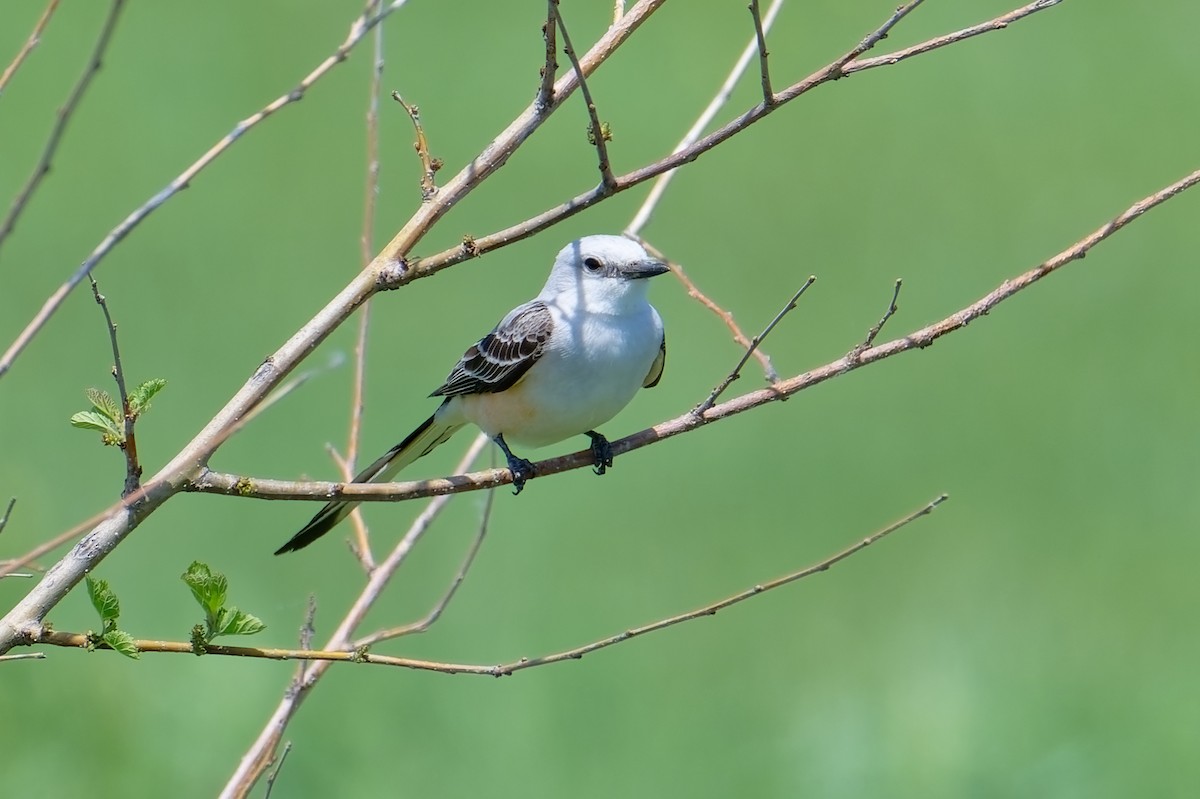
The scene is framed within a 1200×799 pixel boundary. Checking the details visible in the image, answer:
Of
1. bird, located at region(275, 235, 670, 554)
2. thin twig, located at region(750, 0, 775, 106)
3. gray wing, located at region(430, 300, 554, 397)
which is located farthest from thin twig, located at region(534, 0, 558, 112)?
gray wing, located at region(430, 300, 554, 397)

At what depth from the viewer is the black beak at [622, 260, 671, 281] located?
4039mm

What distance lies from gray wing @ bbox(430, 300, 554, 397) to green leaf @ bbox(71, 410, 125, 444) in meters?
2.02

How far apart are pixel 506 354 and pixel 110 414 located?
212cm

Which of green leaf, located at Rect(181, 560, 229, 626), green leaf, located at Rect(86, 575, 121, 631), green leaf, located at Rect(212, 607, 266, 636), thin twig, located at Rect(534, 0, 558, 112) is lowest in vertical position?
green leaf, located at Rect(86, 575, 121, 631)

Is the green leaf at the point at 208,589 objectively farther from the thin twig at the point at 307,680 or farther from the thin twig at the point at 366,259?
the thin twig at the point at 366,259

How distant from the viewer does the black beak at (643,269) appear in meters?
4.04

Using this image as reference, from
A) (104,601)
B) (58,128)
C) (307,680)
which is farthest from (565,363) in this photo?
(58,128)

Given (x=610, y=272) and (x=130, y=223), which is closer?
(x=130, y=223)

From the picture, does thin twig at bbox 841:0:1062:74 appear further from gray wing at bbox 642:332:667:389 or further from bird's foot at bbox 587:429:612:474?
gray wing at bbox 642:332:667:389

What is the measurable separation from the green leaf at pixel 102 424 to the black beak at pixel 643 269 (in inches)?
82.0

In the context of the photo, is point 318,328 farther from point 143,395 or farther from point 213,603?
point 213,603

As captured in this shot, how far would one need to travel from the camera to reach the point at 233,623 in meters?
2.20

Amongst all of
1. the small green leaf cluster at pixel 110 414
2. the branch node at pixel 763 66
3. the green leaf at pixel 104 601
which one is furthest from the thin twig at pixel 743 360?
the green leaf at pixel 104 601

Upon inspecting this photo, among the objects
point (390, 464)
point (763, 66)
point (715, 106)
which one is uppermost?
point (715, 106)
